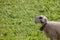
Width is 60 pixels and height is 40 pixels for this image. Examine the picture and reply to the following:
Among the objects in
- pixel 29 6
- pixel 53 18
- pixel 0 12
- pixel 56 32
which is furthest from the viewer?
pixel 29 6

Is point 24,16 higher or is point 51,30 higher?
point 51,30

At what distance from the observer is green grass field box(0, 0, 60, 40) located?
21.4 ft

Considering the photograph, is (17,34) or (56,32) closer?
(56,32)

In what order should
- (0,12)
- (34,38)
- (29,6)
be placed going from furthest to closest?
(29,6), (0,12), (34,38)

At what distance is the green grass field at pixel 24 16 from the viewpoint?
257 inches

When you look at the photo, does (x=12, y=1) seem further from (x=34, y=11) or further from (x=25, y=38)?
(x=25, y=38)

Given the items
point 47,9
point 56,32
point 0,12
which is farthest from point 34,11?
point 56,32

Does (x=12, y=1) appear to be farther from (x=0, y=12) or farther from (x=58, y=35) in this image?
(x=58, y=35)

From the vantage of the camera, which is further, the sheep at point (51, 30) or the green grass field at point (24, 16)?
the green grass field at point (24, 16)

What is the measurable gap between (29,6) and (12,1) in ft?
2.46

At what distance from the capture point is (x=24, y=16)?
765 centimetres

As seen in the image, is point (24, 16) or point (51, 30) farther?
point (24, 16)

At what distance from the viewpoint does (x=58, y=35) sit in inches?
213

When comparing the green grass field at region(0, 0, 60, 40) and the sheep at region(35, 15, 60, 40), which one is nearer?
the sheep at region(35, 15, 60, 40)
